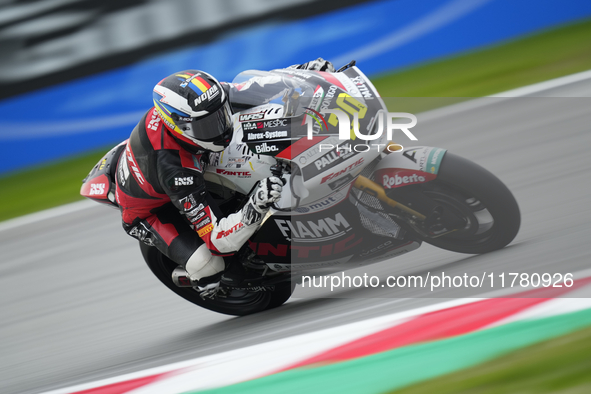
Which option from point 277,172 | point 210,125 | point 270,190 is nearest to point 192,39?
point 210,125

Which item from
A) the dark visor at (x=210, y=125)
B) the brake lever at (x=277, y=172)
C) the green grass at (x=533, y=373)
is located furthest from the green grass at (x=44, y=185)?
the green grass at (x=533, y=373)

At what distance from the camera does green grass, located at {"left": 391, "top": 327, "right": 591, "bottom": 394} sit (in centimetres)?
226

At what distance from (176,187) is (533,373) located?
185 centimetres

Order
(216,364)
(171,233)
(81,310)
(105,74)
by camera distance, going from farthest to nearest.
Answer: (105,74) < (81,310) < (171,233) < (216,364)

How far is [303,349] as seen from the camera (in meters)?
3.13

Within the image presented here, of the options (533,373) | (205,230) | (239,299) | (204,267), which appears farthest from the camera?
(239,299)

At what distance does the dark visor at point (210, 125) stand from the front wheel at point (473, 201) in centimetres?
101

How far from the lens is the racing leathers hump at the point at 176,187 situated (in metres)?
3.20

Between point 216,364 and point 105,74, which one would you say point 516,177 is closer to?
point 216,364

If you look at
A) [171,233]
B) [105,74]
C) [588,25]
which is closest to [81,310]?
[171,233]

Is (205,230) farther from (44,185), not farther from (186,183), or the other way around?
(44,185)

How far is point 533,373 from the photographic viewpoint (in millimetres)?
2365

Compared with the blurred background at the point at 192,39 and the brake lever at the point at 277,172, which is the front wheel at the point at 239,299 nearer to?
the brake lever at the point at 277,172

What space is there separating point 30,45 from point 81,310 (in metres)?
3.39
